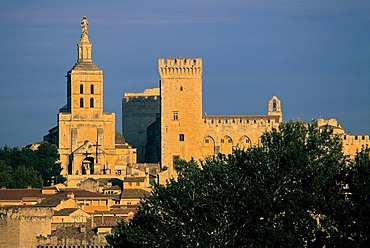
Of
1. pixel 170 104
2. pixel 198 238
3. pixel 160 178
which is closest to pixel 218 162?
pixel 198 238

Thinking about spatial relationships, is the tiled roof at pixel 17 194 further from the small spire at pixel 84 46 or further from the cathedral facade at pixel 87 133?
the small spire at pixel 84 46

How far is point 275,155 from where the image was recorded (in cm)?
5222

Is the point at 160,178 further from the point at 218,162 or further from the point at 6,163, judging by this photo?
the point at 218,162

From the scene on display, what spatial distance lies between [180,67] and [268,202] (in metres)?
61.8

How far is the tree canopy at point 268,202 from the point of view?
47.9 meters

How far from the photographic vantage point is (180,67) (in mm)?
110812

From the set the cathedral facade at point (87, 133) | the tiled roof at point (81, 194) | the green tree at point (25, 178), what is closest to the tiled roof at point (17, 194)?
the tiled roof at point (81, 194)

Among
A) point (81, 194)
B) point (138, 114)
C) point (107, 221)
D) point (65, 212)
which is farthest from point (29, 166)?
point (107, 221)

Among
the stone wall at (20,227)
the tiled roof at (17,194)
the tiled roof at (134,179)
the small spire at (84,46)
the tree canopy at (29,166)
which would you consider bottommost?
the stone wall at (20,227)

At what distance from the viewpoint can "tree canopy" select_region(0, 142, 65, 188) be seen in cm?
10250

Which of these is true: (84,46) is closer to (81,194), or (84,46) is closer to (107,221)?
(81,194)

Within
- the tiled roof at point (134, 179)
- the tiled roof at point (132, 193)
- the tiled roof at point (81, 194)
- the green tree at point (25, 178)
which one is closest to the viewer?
the tiled roof at point (81, 194)

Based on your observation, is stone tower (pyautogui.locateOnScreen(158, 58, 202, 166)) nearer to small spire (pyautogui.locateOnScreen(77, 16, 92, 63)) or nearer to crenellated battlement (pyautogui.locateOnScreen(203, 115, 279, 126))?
crenellated battlement (pyautogui.locateOnScreen(203, 115, 279, 126))

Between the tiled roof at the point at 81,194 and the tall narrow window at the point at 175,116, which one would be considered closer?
the tiled roof at the point at 81,194
